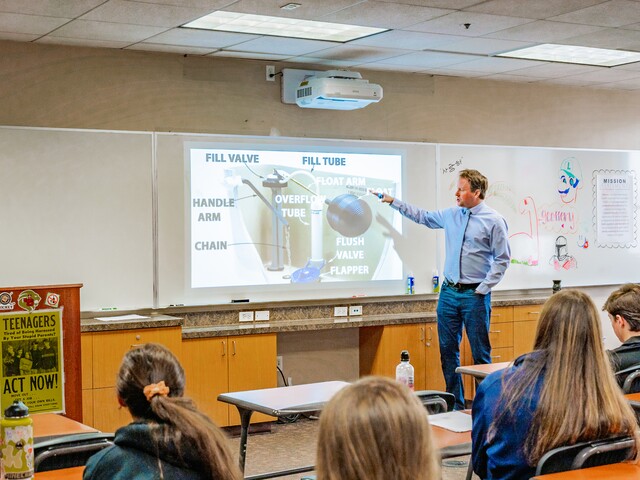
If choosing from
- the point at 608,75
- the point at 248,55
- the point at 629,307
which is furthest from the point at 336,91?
the point at 629,307

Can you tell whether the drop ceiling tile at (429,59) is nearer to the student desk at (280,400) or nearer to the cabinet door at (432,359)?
the cabinet door at (432,359)

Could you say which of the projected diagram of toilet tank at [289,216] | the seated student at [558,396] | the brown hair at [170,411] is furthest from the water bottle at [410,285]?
the brown hair at [170,411]

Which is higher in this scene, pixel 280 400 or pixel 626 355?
pixel 626 355

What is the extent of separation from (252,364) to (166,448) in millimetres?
4384

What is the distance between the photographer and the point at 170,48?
6.48 m

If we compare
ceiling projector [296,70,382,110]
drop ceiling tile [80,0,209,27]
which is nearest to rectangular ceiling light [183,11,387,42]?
drop ceiling tile [80,0,209,27]

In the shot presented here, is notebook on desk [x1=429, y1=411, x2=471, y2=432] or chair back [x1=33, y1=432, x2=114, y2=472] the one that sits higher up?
chair back [x1=33, y1=432, x2=114, y2=472]

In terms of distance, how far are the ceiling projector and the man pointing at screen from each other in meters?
0.84

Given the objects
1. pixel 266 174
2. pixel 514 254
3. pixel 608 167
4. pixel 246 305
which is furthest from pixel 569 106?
pixel 246 305

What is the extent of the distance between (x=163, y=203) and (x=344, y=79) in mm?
1679

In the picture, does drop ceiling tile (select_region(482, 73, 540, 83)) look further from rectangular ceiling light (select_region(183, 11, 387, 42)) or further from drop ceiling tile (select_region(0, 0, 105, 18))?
drop ceiling tile (select_region(0, 0, 105, 18))

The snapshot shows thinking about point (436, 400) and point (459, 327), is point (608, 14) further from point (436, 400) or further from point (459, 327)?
point (436, 400)

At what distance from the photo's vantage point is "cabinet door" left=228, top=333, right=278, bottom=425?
659 centimetres

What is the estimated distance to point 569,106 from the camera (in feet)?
28.1
